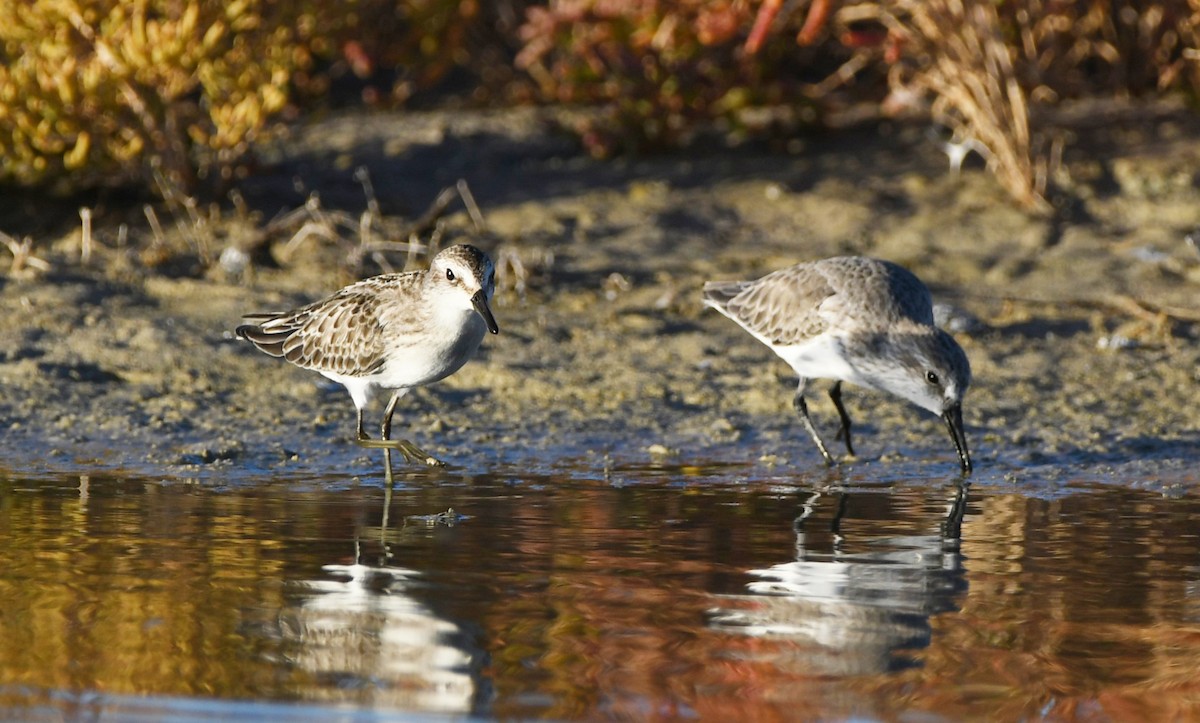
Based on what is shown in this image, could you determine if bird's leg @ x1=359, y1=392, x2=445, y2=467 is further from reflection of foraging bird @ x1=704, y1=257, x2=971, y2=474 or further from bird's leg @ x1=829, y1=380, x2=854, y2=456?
bird's leg @ x1=829, y1=380, x2=854, y2=456

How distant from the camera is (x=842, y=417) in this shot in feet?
28.6

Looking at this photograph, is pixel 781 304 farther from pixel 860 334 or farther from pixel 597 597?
pixel 597 597

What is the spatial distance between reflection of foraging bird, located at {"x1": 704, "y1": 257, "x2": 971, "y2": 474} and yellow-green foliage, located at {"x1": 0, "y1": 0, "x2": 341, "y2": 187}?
147 inches

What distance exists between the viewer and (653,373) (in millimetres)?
9641

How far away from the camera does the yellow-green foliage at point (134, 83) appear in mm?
10516

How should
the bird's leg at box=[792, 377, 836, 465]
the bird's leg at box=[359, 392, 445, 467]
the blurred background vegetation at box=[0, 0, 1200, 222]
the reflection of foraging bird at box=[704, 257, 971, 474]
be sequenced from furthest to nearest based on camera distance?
1. the blurred background vegetation at box=[0, 0, 1200, 222]
2. the bird's leg at box=[792, 377, 836, 465]
3. the reflection of foraging bird at box=[704, 257, 971, 474]
4. the bird's leg at box=[359, 392, 445, 467]

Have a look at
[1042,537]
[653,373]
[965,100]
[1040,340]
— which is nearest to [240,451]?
[653,373]

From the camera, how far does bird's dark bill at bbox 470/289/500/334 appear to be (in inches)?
294

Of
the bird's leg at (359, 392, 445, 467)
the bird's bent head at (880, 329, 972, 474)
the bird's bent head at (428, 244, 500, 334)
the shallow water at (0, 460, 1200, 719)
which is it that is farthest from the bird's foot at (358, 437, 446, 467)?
the bird's bent head at (880, 329, 972, 474)

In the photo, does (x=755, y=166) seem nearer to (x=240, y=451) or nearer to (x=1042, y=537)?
(x=240, y=451)

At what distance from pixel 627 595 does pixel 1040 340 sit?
519 centimetres

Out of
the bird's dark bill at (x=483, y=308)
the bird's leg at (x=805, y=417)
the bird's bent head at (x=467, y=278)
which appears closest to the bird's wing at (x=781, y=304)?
the bird's leg at (x=805, y=417)

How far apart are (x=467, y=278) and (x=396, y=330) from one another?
1.77ft

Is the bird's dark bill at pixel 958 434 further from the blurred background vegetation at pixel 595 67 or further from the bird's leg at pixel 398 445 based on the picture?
the blurred background vegetation at pixel 595 67
